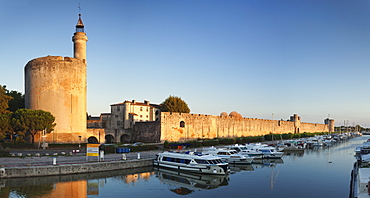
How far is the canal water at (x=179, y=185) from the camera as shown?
15445mm

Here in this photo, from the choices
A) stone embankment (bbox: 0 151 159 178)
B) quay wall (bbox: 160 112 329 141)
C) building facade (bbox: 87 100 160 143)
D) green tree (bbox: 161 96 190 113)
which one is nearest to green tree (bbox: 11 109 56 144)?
building facade (bbox: 87 100 160 143)

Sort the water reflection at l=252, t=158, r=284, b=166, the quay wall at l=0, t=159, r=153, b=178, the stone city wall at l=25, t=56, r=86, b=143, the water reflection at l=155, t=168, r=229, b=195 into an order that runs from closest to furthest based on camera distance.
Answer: the water reflection at l=155, t=168, r=229, b=195 → the quay wall at l=0, t=159, r=153, b=178 → the water reflection at l=252, t=158, r=284, b=166 → the stone city wall at l=25, t=56, r=86, b=143

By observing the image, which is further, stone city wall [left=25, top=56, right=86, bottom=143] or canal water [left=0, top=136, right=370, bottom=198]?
stone city wall [left=25, top=56, right=86, bottom=143]

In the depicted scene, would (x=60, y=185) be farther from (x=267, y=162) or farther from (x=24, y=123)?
(x=267, y=162)

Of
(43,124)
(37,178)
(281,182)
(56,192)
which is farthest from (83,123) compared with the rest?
(281,182)

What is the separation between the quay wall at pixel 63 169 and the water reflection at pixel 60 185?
10.9 inches

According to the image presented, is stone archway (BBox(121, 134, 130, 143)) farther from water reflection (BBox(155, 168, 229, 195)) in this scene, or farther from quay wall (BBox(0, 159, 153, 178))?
water reflection (BBox(155, 168, 229, 195))

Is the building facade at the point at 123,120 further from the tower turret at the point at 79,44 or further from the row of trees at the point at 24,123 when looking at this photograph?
the tower turret at the point at 79,44

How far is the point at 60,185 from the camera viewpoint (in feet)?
54.3

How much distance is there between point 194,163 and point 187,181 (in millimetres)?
1954

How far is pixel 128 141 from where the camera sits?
45062 mm

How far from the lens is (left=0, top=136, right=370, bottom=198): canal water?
15.4 m

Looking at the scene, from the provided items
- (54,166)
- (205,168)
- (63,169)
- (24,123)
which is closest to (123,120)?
(24,123)

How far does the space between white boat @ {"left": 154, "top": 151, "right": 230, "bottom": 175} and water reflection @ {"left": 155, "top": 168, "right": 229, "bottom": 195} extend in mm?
343
